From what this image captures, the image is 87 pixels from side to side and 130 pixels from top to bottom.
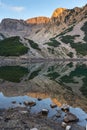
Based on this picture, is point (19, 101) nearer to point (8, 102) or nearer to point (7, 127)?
point (8, 102)

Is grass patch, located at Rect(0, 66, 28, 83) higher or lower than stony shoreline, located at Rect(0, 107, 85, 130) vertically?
lower

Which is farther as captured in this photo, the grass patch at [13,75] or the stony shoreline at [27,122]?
the grass patch at [13,75]

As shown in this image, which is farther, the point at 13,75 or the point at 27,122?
the point at 13,75

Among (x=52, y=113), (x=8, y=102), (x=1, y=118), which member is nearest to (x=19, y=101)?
(x=8, y=102)

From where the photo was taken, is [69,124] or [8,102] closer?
[69,124]

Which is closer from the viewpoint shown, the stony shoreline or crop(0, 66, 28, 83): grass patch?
the stony shoreline

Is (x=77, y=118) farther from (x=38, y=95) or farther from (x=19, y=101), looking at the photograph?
(x=38, y=95)

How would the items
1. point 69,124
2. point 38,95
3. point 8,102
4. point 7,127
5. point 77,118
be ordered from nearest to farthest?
point 7,127, point 69,124, point 77,118, point 8,102, point 38,95

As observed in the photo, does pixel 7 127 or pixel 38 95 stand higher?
pixel 7 127

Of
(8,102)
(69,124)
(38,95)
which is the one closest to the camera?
(69,124)

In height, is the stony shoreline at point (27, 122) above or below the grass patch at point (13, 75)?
above

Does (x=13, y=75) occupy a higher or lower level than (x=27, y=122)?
lower
